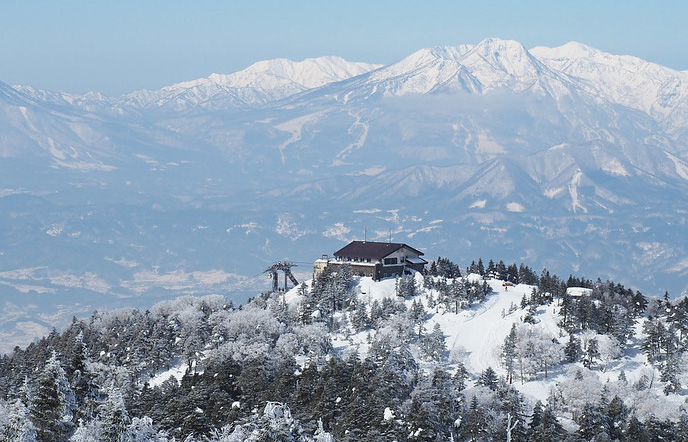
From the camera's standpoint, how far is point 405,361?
349 feet

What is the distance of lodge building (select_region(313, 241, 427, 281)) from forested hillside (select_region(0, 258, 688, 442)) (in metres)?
3.77

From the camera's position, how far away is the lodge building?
14650 cm

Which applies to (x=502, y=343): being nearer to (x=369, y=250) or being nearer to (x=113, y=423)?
(x=369, y=250)

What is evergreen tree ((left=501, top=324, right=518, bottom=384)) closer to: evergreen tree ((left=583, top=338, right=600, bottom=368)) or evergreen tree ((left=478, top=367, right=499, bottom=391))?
evergreen tree ((left=478, top=367, right=499, bottom=391))

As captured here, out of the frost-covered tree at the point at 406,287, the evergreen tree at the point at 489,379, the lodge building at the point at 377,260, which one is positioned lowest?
the evergreen tree at the point at 489,379

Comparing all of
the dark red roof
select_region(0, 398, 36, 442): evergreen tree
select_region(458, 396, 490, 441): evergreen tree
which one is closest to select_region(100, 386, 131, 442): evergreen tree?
select_region(0, 398, 36, 442): evergreen tree

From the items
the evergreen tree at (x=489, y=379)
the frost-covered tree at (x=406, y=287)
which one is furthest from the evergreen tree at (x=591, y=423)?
the frost-covered tree at (x=406, y=287)

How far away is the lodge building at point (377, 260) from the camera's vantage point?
14650 centimetres

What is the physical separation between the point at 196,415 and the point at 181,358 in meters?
44.8

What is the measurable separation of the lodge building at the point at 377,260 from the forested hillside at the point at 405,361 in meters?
3.77

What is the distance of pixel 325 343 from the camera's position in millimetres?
117375

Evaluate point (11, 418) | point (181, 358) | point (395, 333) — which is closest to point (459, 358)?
point (395, 333)

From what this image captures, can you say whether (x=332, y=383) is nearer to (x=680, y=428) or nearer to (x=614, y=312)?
(x=680, y=428)

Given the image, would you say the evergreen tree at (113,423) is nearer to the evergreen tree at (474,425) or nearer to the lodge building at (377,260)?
the evergreen tree at (474,425)
